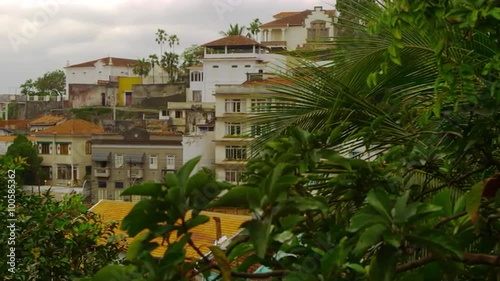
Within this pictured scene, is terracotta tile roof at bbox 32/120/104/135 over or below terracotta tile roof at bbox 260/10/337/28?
below

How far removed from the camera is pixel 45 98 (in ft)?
155

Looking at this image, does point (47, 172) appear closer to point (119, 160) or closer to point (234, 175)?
point (119, 160)

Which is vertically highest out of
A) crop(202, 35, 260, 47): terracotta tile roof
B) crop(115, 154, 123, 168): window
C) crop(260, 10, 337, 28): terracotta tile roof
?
crop(260, 10, 337, 28): terracotta tile roof

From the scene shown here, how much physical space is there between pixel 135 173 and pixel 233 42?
12.5 meters

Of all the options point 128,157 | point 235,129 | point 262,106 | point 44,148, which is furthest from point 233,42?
point 262,106

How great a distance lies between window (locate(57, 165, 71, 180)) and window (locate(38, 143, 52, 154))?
739 mm

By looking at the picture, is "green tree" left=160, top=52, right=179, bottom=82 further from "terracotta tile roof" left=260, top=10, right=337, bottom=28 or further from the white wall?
the white wall

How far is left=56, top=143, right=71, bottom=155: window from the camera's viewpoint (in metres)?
32.8

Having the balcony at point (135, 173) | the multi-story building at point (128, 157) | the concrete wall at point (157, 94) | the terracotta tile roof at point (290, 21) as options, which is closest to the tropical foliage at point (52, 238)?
the multi-story building at point (128, 157)

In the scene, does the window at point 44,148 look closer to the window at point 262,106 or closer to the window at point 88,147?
the window at point 88,147

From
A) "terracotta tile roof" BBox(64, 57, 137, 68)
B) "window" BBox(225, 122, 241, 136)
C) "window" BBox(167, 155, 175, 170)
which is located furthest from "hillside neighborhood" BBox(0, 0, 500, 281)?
"terracotta tile roof" BBox(64, 57, 137, 68)

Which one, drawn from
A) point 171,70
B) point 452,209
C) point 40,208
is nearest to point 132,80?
point 171,70

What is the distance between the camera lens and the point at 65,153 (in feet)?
108

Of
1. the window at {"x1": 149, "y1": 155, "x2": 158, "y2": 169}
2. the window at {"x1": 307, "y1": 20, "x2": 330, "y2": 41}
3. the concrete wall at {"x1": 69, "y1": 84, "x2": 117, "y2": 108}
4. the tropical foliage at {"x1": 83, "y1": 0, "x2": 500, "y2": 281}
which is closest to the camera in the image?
the tropical foliage at {"x1": 83, "y1": 0, "x2": 500, "y2": 281}
